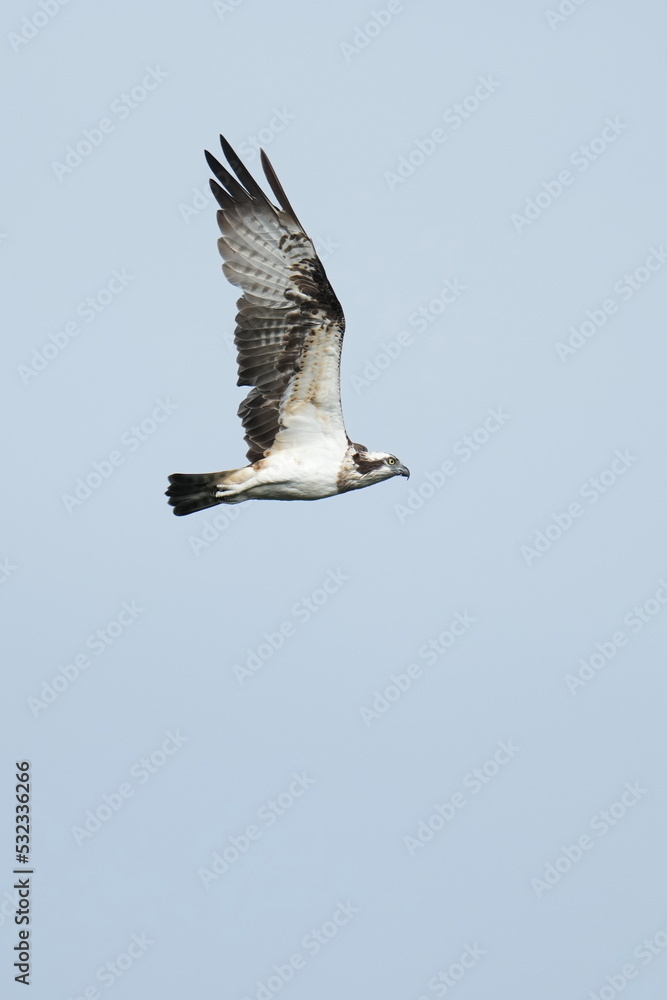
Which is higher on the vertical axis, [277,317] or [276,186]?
[276,186]

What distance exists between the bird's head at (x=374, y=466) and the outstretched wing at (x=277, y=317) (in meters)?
0.31

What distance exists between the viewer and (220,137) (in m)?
21.9

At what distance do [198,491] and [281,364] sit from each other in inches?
62.3

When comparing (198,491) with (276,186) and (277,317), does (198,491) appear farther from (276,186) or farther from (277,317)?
(276,186)

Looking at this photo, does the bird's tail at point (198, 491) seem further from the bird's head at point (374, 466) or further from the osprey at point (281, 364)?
the bird's head at point (374, 466)

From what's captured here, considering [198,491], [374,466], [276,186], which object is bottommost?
[198,491]

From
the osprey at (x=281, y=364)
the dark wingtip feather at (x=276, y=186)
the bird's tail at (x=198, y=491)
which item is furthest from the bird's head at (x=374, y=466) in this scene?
the dark wingtip feather at (x=276, y=186)

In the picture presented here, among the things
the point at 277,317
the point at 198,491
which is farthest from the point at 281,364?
the point at 198,491

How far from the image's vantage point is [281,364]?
870 inches

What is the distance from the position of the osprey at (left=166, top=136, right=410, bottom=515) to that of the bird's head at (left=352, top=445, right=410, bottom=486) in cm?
1

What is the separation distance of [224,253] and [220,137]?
3.99ft

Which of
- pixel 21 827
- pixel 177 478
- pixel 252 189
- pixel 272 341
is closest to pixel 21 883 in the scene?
pixel 21 827

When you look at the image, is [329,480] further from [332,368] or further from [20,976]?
[20,976]

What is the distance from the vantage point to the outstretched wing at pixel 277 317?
72.2 feet
